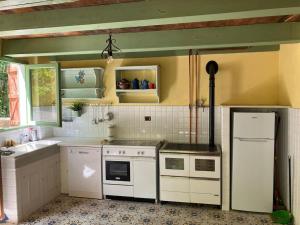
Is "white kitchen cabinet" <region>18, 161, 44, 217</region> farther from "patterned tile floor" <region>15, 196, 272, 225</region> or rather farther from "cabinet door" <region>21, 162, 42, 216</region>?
"patterned tile floor" <region>15, 196, 272, 225</region>

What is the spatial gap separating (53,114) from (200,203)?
2897 mm

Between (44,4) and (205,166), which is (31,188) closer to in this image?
(205,166)

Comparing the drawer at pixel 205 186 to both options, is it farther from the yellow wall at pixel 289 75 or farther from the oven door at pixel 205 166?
the yellow wall at pixel 289 75

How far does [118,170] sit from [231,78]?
2331 millimetres

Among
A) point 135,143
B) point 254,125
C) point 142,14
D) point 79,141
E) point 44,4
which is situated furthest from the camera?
point 79,141

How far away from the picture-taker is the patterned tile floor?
11.3 ft

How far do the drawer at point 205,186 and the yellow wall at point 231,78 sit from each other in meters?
1.29

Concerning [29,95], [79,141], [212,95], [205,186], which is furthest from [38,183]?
[212,95]

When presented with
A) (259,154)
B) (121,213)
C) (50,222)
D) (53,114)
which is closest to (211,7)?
(259,154)

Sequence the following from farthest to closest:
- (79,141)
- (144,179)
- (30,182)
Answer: (79,141) < (144,179) < (30,182)

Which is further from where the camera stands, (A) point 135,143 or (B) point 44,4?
(A) point 135,143

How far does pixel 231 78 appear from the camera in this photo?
4188mm

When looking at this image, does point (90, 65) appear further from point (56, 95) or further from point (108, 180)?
point (108, 180)

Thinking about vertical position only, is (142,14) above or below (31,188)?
above
